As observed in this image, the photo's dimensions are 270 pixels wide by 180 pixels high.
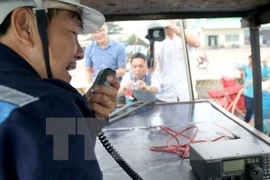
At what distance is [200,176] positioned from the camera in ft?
3.00

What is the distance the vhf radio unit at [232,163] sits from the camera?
87cm

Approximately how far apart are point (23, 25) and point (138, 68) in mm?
1884

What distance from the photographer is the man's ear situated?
1.80 feet

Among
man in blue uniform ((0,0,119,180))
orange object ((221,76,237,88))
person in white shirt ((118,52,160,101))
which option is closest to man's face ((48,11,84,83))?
man in blue uniform ((0,0,119,180))

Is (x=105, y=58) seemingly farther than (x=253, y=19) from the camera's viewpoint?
Yes

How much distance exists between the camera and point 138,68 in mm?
2422

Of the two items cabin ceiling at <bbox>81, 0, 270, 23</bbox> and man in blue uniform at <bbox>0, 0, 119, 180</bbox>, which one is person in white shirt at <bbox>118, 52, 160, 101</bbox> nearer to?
cabin ceiling at <bbox>81, 0, 270, 23</bbox>

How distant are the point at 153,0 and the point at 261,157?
703 millimetres

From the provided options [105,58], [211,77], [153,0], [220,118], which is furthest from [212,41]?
[153,0]

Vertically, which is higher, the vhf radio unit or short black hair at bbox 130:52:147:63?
short black hair at bbox 130:52:147:63

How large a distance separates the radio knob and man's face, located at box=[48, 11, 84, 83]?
0.63 metres

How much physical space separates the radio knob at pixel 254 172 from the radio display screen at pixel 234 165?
0.8 inches

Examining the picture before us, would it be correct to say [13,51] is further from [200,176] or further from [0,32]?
[200,176]

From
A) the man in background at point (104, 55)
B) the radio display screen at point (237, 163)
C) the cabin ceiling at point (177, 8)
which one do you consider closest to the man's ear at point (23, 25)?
the cabin ceiling at point (177, 8)
